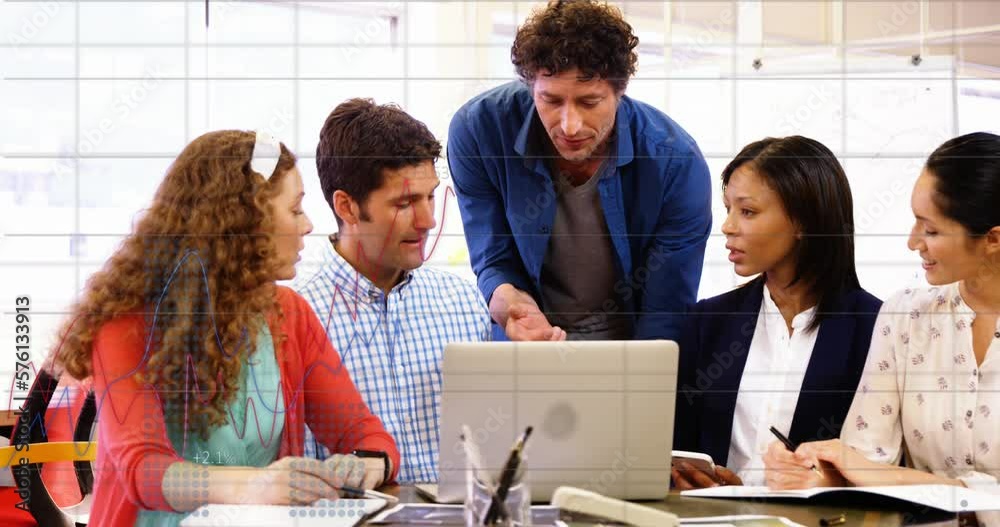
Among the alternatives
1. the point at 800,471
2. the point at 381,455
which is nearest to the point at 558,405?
the point at 381,455

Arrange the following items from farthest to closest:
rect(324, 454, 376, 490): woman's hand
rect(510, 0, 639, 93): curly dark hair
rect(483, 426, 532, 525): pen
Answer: rect(510, 0, 639, 93): curly dark hair
rect(324, 454, 376, 490): woman's hand
rect(483, 426, 532, 525): pen

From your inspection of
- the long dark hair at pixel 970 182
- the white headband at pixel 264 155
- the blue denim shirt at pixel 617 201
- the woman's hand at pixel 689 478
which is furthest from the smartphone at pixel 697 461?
the white headband at pixel 264 155

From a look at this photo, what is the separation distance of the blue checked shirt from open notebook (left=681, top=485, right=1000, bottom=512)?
50cm

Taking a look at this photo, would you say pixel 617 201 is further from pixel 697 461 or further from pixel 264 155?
pixel 264 155

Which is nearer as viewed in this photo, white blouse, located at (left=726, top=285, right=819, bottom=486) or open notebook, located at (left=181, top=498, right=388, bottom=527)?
open notebook, located at (left=181, top=498, right=388, bottom=527)

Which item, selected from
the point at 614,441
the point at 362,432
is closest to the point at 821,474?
the point at 614,441

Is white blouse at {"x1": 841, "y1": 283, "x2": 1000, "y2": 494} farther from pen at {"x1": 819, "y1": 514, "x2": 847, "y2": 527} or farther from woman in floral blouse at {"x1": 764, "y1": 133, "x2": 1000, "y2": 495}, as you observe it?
pen at {"x1": 819, "y1": 514, "x2": 847, "y2": 527}

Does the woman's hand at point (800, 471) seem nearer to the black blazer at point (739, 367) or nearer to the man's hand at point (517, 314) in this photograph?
the black blazer at point (739, 367)

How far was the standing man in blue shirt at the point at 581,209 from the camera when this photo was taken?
62.4 inches

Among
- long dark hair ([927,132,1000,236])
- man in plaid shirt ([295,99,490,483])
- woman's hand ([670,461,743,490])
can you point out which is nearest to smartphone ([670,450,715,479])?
woman's hand ([670,461,743,490])

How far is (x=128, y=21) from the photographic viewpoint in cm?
229

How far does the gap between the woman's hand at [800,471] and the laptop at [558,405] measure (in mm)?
270

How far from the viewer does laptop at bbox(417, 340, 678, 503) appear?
3.82 ft

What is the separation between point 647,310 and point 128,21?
1417 mm
